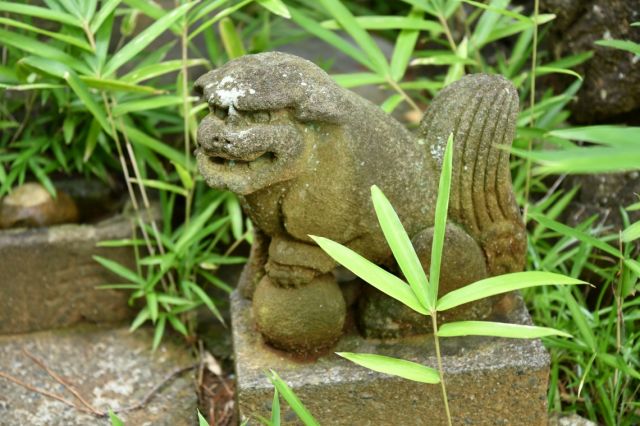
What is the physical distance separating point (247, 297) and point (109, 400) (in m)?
0.54

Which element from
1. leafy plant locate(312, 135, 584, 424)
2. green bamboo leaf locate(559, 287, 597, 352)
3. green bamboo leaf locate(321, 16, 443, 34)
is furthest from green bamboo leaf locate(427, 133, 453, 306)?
green bamboo leaf locate(321, 16, 443, 34)

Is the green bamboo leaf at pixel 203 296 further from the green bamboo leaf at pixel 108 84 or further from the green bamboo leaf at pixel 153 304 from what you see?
the green bamboo leaf at pixel 108 84

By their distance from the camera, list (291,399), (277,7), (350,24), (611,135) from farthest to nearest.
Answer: (350,24)
(277,7)
(291,399)
(611,135)

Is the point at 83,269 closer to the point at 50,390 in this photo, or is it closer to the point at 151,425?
the point at 50,390

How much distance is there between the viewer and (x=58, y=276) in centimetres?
281

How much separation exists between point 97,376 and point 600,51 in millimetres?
1811

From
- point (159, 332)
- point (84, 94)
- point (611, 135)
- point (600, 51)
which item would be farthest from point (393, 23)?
point (611, 135)

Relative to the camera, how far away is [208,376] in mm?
2734

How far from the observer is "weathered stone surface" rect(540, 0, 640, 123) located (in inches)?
109

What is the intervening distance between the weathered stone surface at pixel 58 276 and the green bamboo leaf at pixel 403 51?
3.04ft

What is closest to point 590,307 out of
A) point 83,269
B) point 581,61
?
point 581,61

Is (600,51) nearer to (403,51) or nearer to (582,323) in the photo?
(403,51)

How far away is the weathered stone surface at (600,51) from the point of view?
2.78 m

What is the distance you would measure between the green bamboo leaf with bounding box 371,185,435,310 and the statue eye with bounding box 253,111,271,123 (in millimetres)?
320
